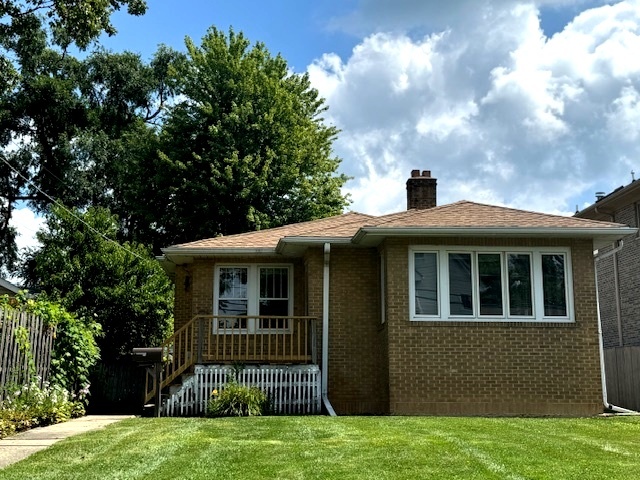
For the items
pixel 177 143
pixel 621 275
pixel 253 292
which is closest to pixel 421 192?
pixel 253 292

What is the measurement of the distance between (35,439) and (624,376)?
47.2 feet

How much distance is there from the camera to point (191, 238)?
29.9 meters

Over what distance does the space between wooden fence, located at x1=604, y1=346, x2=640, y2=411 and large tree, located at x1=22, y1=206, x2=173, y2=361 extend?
13604 millimetres

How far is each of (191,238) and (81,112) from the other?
10.7 meters

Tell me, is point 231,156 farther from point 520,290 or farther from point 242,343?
point 520,290

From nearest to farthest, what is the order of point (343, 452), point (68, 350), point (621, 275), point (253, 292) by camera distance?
point (343, 452)
point (68, 350)
point (253, 292)
point (621, 275)

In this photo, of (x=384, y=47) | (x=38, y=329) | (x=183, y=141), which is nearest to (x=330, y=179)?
(x=183, y=141)

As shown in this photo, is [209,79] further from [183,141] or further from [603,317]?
[603,317]

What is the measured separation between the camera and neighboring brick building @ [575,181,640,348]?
68.1 ft

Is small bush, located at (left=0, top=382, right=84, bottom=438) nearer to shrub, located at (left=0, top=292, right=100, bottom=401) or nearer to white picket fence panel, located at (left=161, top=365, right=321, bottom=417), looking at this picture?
shrub, located at (left=0, top=292, right=100, bottom=401)

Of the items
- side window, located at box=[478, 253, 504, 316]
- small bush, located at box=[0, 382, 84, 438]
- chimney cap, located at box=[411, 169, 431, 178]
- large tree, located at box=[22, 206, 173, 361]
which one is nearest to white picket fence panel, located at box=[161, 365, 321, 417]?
small bush, located at box=[0, 382, 84, 438]

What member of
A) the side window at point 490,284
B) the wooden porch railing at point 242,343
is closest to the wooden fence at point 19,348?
the wooden porch railing at point 242,343

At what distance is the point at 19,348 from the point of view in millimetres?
11266

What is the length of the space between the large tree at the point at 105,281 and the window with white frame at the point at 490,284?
12047 millimetres
